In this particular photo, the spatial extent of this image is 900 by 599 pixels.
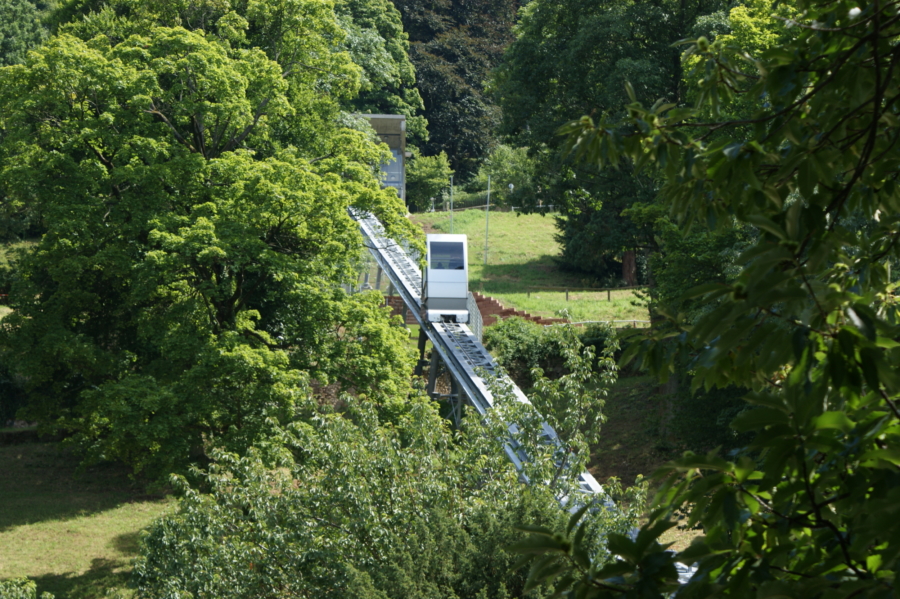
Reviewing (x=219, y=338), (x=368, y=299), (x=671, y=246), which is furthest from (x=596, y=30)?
(x=219, y=338)

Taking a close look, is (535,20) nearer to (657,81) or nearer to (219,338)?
(657,81)

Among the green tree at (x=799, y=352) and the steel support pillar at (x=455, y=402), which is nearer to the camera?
the green tree at (x=799, y=352)

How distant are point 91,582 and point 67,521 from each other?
3179mm

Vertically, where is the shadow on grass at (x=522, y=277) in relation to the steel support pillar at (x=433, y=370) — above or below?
above

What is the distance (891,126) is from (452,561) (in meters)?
6.38

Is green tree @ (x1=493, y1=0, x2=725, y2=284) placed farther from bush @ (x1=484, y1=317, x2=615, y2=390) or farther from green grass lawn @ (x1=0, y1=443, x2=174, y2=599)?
green grass lawn @ (x1=0, y1=443, x2=174, y2=599)

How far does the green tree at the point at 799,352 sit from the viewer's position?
223cm

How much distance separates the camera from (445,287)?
26812 millimetres

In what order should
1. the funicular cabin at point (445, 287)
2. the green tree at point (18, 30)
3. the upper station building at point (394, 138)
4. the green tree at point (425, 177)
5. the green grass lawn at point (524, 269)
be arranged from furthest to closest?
the green tree at point (425, 177)
the green tree at point (18, 30)
the upper station building at point (394, 138)
the green grass lawn at point (524, 269)
the funicular cabin at point (445, 287)

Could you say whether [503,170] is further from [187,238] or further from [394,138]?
[187,238]

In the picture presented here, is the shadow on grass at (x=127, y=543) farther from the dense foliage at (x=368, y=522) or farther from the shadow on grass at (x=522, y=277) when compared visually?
the shadow on grass at (x=522, y=277)

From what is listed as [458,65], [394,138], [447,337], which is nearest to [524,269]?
[394,138]

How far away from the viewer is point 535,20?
2848cm

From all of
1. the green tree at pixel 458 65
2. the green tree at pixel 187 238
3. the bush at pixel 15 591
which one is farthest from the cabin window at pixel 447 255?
the green tree at pixel 458 65
